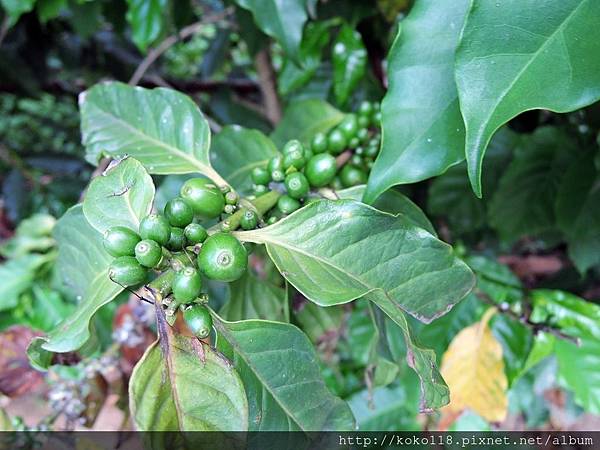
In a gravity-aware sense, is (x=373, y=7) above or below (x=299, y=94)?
above

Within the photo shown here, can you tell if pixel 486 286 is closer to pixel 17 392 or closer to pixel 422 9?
pixel 422 9

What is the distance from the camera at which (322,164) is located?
0.63m

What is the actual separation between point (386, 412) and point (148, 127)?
92 cm

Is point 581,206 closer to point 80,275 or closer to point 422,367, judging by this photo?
point 422,367

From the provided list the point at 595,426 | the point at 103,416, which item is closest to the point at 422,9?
the point at 103,416

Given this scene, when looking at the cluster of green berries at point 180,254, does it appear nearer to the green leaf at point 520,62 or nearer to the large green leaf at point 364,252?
the large green leaf at point 364,252

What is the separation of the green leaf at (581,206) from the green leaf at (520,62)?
0.65 meters

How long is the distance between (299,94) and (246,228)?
74cm

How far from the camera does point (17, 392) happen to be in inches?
36.5

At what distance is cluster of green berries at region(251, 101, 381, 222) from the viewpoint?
61 cm

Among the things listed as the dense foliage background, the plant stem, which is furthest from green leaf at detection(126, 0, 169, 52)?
the plant stem

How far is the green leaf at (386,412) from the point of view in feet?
4.16

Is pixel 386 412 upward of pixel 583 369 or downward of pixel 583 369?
downward

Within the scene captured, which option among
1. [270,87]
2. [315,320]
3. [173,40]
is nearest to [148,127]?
[315,320]
